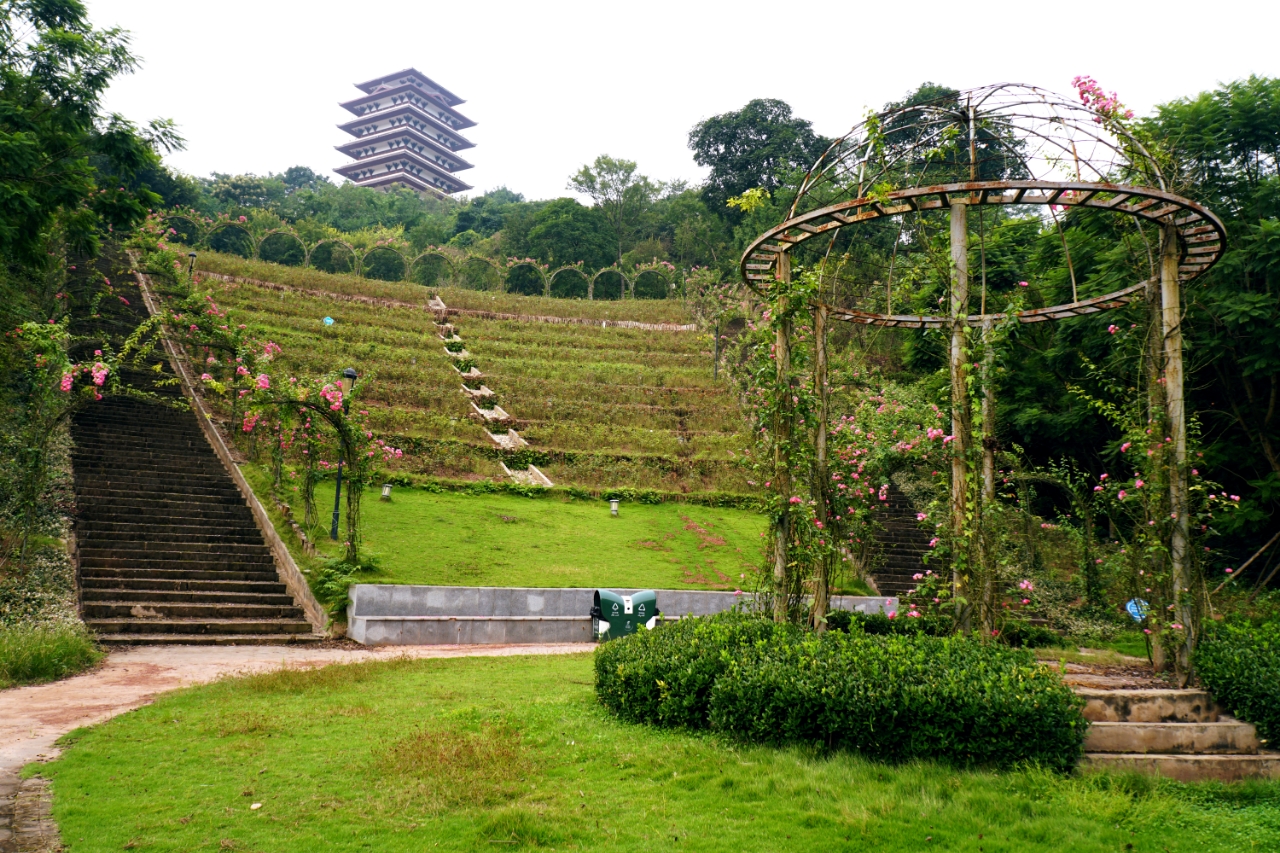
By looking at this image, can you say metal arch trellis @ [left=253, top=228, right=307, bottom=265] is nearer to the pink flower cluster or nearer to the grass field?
the grass field

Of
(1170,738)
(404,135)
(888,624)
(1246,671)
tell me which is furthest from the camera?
(404,135)

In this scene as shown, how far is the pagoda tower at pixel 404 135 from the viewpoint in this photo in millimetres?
86938

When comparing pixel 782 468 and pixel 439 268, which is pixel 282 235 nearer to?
pixel 439 268

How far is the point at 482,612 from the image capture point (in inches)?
508

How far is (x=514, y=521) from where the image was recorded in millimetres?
17719

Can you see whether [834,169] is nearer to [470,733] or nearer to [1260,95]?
[470,733]

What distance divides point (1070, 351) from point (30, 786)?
60.0ft

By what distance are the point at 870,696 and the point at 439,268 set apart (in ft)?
151

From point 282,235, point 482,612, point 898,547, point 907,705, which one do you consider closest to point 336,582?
point 482,612

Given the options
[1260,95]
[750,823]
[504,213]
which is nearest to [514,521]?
[750,823]

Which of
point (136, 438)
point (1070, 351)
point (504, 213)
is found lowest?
point (136, 438)

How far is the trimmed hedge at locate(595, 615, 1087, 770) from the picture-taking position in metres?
5.05

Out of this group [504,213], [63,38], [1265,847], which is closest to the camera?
[1265,847]

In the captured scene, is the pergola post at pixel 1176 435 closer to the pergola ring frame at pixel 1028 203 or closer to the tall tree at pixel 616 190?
the pergola ring frame at pixel 1028 203
